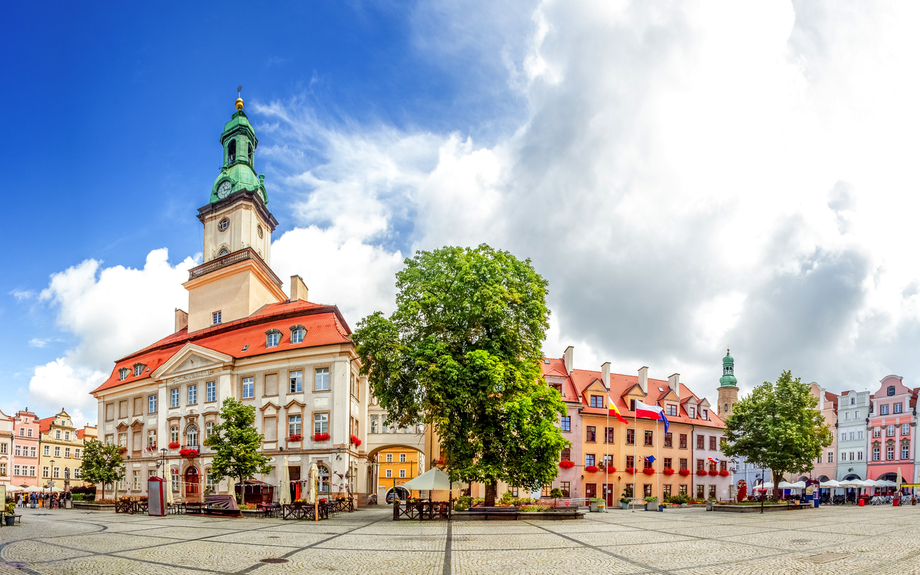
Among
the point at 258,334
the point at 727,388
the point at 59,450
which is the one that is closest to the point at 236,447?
the point at 258,334

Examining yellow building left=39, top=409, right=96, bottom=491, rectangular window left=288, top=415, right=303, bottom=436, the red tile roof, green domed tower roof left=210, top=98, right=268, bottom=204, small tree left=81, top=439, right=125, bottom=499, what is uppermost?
green domed tower roof left=210, top=98, right=268, bottom=204

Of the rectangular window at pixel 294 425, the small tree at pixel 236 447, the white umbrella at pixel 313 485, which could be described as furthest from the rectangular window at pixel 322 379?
the white umbrella at pixel 313 485

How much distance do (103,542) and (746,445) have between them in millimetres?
41330

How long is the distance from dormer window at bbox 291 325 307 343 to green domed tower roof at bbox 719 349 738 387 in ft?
261

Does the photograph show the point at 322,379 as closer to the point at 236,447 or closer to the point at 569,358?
the point at 236,447

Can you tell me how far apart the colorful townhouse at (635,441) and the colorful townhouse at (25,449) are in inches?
2687

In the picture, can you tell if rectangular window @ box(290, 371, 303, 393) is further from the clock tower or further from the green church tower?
the green church tower

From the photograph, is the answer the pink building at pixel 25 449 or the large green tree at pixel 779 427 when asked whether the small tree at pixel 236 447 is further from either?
the pink building at pixel 25 449

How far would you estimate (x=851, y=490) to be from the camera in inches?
2815

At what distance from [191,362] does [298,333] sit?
968cm

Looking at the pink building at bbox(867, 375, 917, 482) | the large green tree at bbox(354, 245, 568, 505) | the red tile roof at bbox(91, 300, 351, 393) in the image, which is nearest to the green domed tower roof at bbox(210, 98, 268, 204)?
the red tile roof at bbox(91, 300, 351, 393)

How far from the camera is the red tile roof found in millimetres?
43312

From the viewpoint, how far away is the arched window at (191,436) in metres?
46.2

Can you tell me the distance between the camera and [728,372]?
104m
